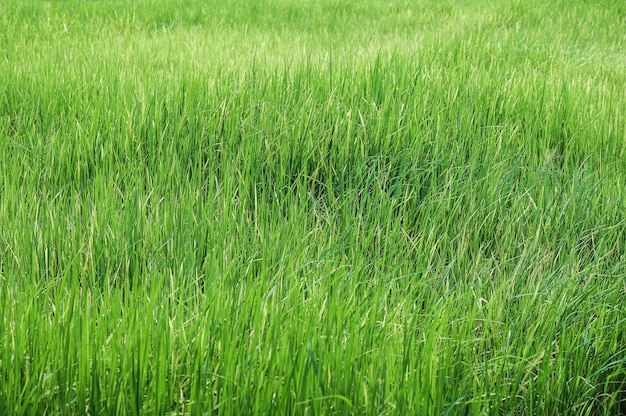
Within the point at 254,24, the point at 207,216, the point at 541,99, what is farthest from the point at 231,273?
the point at 254,24

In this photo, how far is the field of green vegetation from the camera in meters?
1.05

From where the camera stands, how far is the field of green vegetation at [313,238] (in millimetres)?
1051

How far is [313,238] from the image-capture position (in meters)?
1.55

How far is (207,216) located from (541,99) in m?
1.55

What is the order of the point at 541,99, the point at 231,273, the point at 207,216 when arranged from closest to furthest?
1. the point at 231,273
2. the point at 207,216
3. the point at 541,99

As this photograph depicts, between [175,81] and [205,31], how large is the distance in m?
2.22

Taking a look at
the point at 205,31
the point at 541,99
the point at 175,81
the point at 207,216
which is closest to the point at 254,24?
the point at 205,31

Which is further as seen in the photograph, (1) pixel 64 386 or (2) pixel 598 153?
(2) pixel 598 153

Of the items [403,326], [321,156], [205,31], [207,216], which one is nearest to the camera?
[403,326]

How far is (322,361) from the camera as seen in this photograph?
107 cm

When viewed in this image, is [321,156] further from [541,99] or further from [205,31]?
[205,31]

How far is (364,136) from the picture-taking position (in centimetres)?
212

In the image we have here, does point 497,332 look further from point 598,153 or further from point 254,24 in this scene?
point 254,24

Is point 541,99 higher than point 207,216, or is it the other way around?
point 541,99
